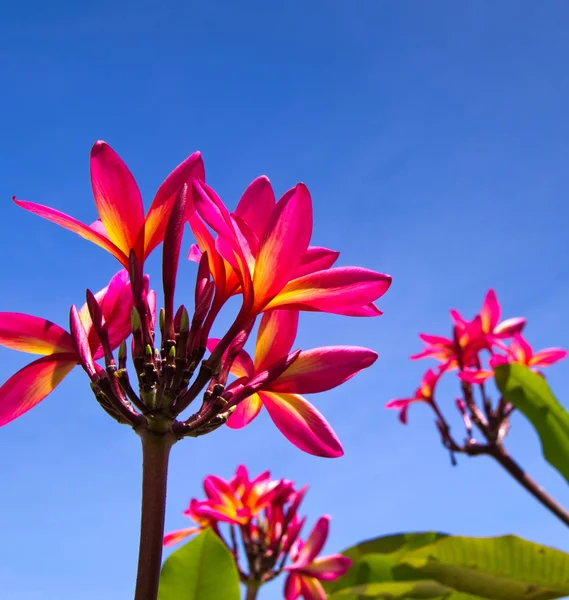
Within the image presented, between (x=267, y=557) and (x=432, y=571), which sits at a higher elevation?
(x=267, y=557)

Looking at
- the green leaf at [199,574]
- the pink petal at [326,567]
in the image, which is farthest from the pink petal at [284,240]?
the pink petal at [326,567]

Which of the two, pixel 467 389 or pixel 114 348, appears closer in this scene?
pixel 114 348

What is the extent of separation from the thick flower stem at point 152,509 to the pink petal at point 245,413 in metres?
0.27

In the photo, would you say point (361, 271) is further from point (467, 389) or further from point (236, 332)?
point (467, 389)

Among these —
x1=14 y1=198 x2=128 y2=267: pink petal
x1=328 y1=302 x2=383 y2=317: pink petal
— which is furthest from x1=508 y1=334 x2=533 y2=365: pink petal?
x1=14 y1=198 x2=128 y2=267: pink petal

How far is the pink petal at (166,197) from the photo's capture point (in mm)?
840

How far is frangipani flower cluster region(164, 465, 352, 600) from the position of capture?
1962 millimetres

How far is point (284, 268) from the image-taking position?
0.81m

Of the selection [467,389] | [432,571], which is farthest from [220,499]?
[467,389]

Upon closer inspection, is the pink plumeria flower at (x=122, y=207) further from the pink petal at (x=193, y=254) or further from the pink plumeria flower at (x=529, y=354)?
the pink plumeria flower at (x=529, y=354)

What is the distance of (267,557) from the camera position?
228 cm

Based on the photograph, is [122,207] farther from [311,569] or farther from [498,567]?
[311,569]

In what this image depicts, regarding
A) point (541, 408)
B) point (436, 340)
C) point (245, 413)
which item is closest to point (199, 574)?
point (245, 413)

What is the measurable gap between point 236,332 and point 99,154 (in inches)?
10.9
